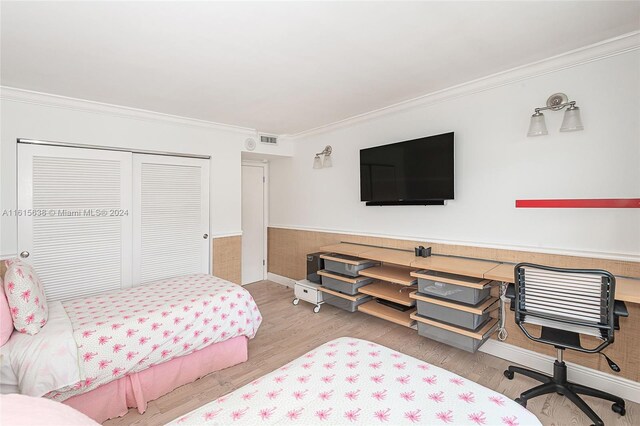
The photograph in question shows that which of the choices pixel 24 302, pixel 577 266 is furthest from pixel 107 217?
pixel 577 266

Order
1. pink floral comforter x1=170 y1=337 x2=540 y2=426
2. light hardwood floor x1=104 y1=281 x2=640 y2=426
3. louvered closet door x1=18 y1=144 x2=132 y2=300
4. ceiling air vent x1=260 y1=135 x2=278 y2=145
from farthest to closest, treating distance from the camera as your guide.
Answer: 1. ceiling air vent x1=260 y1=135 x2=278 y2=145
2. louvered closet door x1=18 y1=144 x2=132 y2=300
3. light hardwood floor x1=104 y1=281 x2=640 y2=426
4. pink floral comforter x1=170 y1=337 x2=540 y2=426

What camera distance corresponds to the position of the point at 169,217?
3619mm

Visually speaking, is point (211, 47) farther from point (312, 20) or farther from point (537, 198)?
point (537, 198)

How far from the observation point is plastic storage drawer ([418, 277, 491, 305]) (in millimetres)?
2369

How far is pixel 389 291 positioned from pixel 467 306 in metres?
0.90

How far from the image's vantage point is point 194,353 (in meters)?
2.37

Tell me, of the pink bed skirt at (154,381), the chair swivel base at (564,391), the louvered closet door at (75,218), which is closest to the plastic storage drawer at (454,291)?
the chair swivel base at (564,391)

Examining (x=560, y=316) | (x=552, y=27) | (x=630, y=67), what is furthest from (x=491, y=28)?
(x=560, y=316)

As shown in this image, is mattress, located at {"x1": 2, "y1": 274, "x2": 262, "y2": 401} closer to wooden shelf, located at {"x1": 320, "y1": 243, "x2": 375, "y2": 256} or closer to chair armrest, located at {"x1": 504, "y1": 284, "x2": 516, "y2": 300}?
wooden shelf, located at {"x1": 320, "y1": 243, "x2": 375, "y2": 256}

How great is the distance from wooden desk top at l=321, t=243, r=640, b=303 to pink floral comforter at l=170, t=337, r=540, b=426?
1164 millimetres

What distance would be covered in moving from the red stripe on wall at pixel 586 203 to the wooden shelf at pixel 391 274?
1161 millimetres

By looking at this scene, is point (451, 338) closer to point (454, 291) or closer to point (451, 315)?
point (451, 315)

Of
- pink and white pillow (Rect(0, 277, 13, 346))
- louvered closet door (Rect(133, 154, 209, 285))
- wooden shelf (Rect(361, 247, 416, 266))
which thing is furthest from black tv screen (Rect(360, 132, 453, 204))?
pink and white pillow (Rect(0, 277, 13, 346))

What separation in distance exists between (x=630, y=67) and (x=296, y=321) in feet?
11.9
